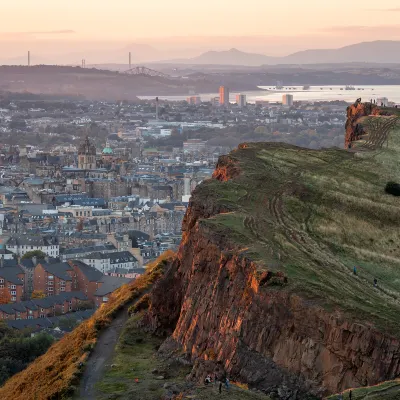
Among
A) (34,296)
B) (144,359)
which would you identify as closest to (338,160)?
(144,359)

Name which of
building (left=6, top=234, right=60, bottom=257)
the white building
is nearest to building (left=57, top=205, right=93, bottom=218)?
building (left=6, top=234, right=60, bottom=257)

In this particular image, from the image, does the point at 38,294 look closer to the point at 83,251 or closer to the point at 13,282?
the point at 13,282

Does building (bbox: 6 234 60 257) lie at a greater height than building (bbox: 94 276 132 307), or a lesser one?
lesser

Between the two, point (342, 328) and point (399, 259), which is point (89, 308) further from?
point (342, 328)

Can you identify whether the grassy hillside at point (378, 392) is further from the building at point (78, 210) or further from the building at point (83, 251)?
the building at point (78, 210)

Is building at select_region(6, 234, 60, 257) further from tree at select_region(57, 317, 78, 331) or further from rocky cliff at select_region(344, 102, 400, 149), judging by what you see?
rocky cliff at select_region(344, 102, 400, 149)

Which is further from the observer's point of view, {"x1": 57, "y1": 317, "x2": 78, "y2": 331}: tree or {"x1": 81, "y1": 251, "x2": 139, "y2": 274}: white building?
{"x1": 81, "y1": 251, "x2": 139, "y2": 274}: white building
